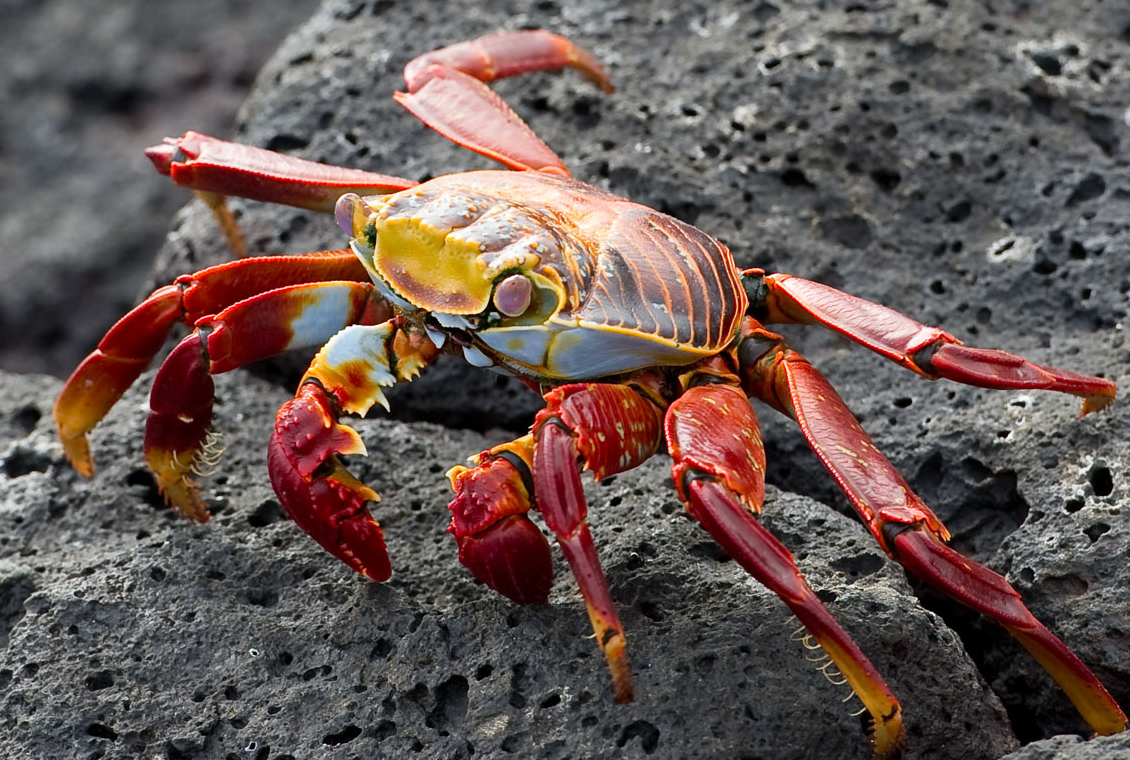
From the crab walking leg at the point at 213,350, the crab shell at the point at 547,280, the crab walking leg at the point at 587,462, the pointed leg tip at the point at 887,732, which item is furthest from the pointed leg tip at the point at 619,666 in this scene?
the crab walking leg at the point at 213,350

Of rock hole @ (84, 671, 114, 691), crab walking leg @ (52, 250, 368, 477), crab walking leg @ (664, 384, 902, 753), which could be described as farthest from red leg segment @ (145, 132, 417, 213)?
rock hole @ (84, 671, 114, 691)

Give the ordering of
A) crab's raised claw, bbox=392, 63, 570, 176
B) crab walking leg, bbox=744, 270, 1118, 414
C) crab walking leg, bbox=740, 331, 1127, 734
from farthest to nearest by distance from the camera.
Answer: crab's raised claw, bbox=392, 63, 570, 176
crab walking leg, bbox=744, 270, 1118, 414
crab walking leg, bbox=740, 331, 1127, 734

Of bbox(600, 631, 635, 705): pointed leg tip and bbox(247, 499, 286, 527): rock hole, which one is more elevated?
bbox(600, 631, 635, 705): pointed leg tip

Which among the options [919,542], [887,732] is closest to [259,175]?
[919,542]

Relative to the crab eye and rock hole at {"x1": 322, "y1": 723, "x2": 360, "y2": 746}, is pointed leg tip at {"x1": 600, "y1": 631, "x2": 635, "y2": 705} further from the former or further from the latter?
the crab eye

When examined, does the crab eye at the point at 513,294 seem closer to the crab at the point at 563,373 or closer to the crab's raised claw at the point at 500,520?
the crab at the point at 563,373

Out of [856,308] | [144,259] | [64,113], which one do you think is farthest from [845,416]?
[64,113]
